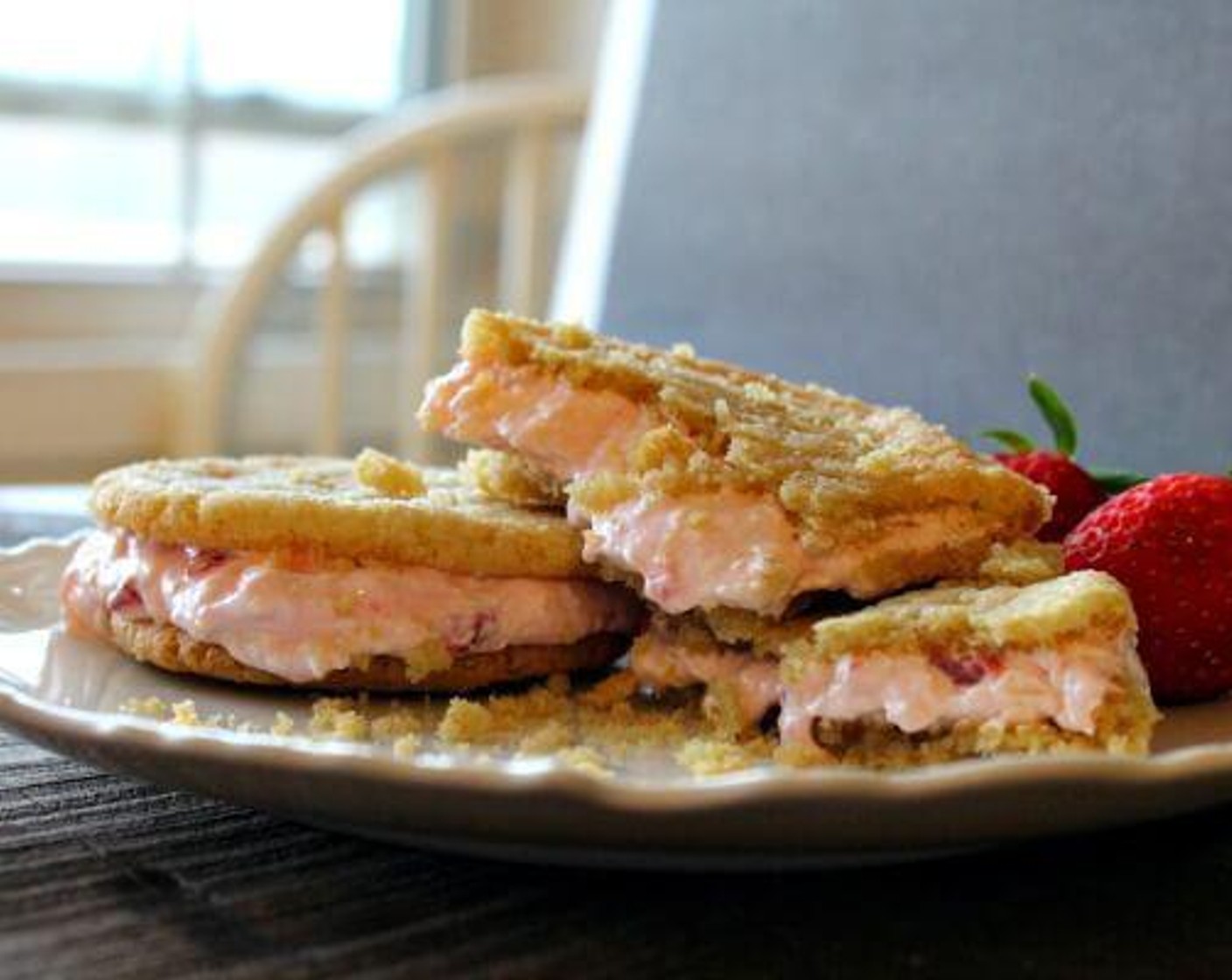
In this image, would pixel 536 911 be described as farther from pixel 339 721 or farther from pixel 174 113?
pixel 174 113

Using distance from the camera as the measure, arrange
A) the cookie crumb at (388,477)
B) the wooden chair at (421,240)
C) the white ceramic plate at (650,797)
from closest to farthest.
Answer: the white ceramic plate at (650,797), the cookie crumb at (388,477), the wooden chair at (421,240)

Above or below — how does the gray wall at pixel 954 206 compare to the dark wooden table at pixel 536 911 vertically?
above

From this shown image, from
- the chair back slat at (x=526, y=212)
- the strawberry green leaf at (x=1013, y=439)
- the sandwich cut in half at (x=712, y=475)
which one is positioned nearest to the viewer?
the sandwich cut in half at (x=712, y=475)

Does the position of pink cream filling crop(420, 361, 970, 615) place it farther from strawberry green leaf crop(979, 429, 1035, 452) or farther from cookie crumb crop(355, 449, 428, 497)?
strawberry green leaf crop(979, 429, 1035, 452)

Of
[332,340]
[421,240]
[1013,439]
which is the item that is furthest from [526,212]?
[1013,439]

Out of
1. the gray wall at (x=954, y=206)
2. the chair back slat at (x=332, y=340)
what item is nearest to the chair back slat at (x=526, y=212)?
the chair back slat at (x=332, y=340)

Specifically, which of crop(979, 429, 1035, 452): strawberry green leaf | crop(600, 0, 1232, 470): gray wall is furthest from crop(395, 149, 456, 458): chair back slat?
crop(979, 429, 1035, 452): strawberry green leaf

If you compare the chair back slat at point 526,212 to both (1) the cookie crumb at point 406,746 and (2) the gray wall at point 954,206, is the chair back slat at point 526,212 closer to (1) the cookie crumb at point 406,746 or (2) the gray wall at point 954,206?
(2) the gray wall at point 954,206
